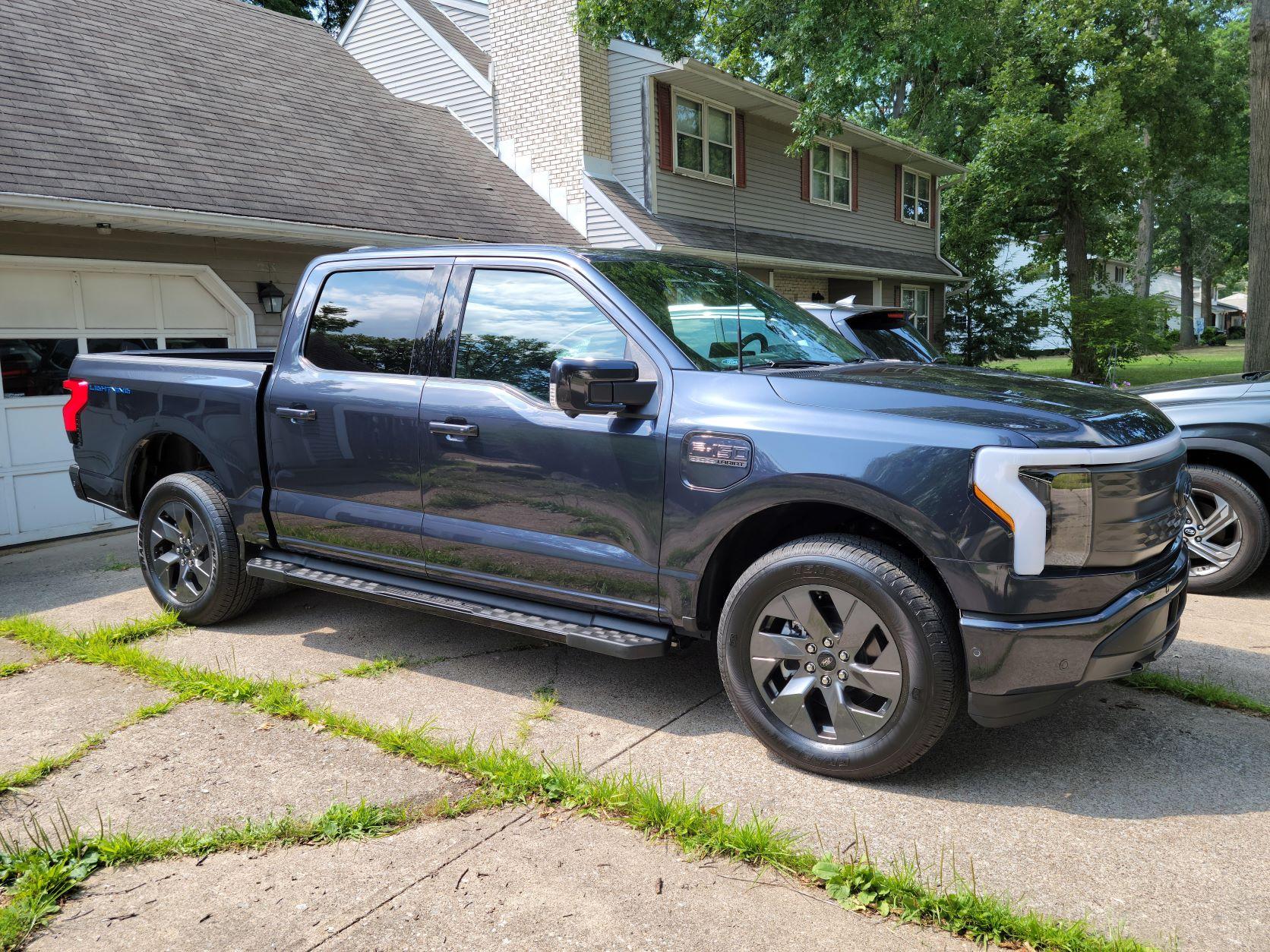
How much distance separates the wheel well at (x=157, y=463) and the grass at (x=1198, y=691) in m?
5.03

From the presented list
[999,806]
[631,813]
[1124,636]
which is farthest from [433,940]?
[1124,636]

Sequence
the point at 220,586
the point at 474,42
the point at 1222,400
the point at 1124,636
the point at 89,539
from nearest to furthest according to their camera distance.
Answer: the point at 1124,636 → the point at 220,586 → the point at 1222,400 → the point at 89,539 → the point at 474,42

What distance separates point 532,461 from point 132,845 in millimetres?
1934

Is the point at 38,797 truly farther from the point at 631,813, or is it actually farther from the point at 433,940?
the point at 631,813

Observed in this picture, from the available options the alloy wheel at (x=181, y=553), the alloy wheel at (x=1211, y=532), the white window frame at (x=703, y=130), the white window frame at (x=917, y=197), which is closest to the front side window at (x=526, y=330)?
the alloy wheel at (x=181, y=553)

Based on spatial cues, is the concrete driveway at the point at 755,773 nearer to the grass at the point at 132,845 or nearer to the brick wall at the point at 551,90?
the grass at the point at 132,845

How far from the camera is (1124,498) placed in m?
3.04

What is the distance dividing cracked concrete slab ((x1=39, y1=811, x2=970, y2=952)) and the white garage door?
6809 millimetres

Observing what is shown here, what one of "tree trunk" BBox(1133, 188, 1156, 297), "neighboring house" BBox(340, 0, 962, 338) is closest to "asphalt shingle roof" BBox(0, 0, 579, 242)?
"neighboring house" BBox(340, 0, 962, 338)

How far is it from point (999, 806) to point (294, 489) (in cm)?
351

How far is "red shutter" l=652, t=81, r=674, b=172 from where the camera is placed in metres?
16.3

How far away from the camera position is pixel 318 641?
5035mm

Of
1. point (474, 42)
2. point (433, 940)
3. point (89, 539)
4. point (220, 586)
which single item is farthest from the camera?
point (474, 42)

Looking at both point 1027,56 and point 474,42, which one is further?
point 1027,56
